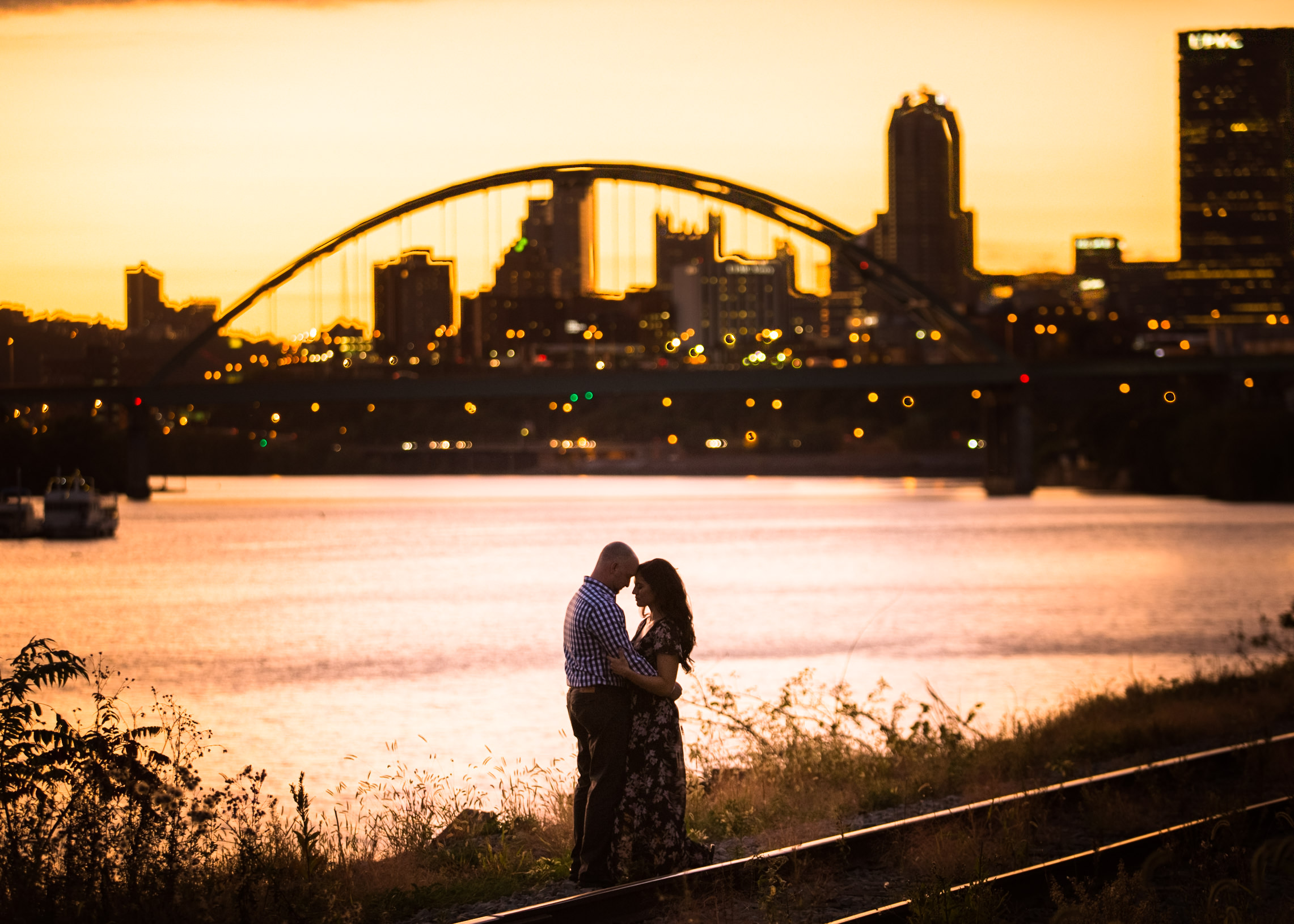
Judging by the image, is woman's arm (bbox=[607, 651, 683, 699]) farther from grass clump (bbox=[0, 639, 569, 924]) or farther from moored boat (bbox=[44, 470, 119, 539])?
moored boat (bbox=[44, 470, 119, 539])

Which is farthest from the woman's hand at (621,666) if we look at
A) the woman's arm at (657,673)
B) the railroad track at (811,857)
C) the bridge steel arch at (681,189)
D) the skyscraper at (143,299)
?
the bridge steel arch at (681,189)

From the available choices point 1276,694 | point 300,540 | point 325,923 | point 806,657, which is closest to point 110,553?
point 300,540

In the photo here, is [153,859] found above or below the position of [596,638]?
below

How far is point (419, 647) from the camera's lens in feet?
110

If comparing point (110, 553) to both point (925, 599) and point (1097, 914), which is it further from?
point (1097, 914)

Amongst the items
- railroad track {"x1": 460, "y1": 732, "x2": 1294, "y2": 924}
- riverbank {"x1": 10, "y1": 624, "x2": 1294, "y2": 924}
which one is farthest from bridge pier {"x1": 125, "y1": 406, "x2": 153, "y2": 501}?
railroad track {"x1": 460, "y1": 732, "x2": 1294, "y2": 924}

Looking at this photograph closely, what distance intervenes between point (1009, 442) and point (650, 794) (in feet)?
376

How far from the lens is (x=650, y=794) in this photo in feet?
28.3

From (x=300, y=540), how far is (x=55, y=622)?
3841 centimetres

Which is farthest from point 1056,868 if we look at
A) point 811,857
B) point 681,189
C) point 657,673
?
point 681,189

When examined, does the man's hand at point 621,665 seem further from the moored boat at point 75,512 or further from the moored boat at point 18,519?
the moored boat at point 75,512

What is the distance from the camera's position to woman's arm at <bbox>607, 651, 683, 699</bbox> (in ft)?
27.0

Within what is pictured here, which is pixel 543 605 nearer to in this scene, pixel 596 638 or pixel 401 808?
pixel 401 808

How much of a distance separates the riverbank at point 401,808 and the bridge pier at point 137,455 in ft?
329
